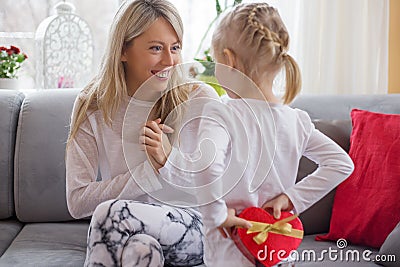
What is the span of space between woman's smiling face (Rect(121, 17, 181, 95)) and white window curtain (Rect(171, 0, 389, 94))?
156cm

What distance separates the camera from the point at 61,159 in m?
2.34

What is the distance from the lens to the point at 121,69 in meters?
1.75

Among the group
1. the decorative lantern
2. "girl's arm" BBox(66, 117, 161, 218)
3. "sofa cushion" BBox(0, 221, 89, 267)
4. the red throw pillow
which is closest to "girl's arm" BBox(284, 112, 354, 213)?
"girl's arm" BBox(66, 117, 161, 218)

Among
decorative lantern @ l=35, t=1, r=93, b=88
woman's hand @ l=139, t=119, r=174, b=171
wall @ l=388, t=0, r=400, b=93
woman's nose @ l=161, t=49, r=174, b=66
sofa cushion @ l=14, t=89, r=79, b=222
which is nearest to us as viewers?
woman's hand @ l=139, t=119, r=174, b=171

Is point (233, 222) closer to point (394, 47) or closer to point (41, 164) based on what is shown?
point (41, 164)

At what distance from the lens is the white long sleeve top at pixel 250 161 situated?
3.93ft

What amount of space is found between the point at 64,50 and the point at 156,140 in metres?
1.74

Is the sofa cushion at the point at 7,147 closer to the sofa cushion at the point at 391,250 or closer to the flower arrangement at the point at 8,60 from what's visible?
the flower arrangement at the point at 8,60

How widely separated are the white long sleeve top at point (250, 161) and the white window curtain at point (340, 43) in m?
1.83

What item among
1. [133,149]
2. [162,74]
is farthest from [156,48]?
[133,149]

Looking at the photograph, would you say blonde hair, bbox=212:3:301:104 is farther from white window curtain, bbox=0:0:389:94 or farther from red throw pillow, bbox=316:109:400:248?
white window curtain, bbox=0:0:389:94

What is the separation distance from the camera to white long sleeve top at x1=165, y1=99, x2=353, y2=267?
1.20 m

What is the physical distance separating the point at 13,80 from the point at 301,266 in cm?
168

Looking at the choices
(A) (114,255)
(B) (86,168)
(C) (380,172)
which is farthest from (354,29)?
(A) (114,255)
